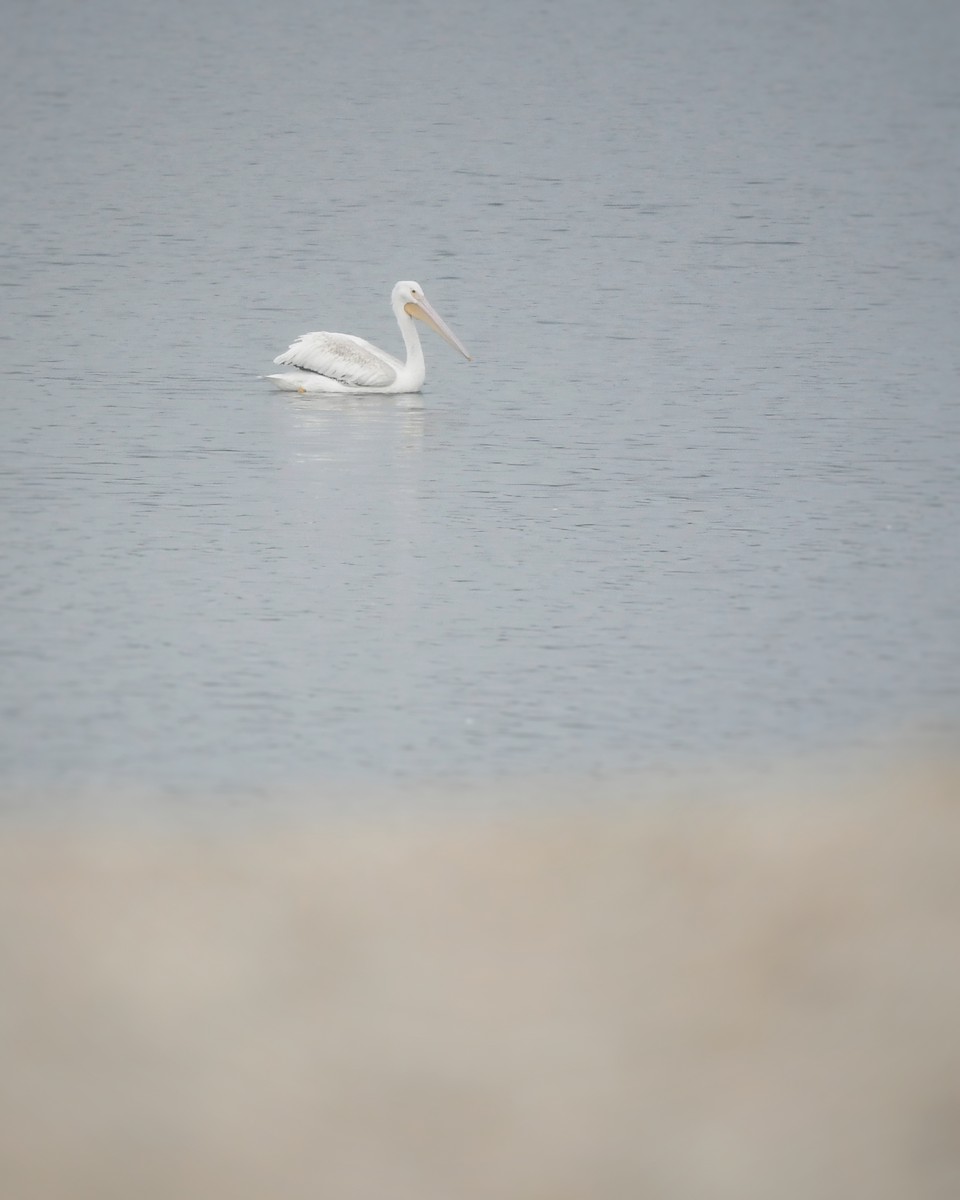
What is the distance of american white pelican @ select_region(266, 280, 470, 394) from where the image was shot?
11.1 meters

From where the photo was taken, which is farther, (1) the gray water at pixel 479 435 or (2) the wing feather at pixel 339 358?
(2) the wing feather at pixel 339 358

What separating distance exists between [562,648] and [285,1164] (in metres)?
3.39

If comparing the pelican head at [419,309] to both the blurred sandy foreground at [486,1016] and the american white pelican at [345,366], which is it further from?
the blurred sandy foreground at [486,1016]

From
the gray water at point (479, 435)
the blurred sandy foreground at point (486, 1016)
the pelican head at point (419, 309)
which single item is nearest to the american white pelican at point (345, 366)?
the gray water at point (479, 435)

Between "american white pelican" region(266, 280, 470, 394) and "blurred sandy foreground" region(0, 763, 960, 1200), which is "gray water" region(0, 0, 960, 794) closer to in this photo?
"american white pelican" region(266, 280, 470, 394)

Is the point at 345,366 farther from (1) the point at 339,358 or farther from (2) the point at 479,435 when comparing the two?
(2) the point at 479,435

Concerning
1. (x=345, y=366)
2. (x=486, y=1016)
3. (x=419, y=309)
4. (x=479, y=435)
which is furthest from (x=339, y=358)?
(x=486, y=1016)

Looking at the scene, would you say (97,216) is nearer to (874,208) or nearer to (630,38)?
(874,208)

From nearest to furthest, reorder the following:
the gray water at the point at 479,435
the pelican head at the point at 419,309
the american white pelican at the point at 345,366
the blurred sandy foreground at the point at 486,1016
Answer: the blurred sandy foreground at the point at 486,1016, the gray water at the point at 479,435, the american white pelican at the point at 345,366, the pelican head at the point at 419,309

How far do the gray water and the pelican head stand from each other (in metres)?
0.19

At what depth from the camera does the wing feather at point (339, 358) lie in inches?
436

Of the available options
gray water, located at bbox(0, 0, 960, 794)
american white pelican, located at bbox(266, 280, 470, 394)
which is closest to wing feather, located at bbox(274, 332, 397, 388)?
american white pelican, located at bbox(266, 280, 470, 394)

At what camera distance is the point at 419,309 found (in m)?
11.8

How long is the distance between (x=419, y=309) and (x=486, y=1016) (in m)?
8.20
